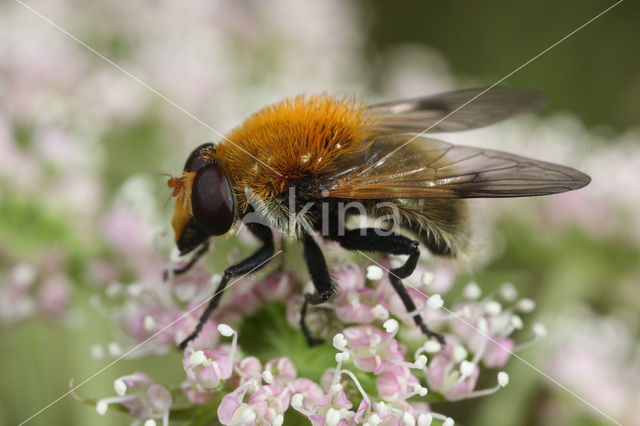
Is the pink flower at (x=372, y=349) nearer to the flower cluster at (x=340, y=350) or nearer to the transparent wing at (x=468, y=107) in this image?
the flower cluster at (x=340, y=350)

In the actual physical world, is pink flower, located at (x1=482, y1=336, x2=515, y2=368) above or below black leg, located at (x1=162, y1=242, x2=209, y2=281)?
below

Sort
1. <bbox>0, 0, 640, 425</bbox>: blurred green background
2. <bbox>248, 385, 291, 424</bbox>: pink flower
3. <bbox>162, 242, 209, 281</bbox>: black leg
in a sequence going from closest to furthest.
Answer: <bbox>248, 385, 291, 424</bbox>: pink flower → <bbox>162, 242, 209, 281</bbox>: black leg → <bbox>0, 0, 640, 425</bbox>: blurred green background

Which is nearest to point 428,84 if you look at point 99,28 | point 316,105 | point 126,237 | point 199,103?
point 199,103

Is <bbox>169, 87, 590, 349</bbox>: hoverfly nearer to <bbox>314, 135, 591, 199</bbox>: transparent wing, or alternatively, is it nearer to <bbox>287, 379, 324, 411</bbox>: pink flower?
<bbox>314, 135, 591, 199</bbox>: transparent wing

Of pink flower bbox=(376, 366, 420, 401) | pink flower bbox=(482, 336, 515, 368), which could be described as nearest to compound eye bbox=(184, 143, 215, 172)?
pink flower bbox=(376, 366, 420, 401)

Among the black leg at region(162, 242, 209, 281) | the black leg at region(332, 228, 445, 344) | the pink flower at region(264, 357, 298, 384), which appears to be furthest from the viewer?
the black leg at region(162, 242, 209, 281)

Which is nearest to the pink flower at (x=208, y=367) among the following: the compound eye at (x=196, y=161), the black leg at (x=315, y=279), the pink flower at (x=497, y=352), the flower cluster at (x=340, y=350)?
the flower cluster at (x=340, y=350)

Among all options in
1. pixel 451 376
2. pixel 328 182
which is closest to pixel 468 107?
pixel 328 182

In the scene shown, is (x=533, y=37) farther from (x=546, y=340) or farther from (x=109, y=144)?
(x=109, y=144)

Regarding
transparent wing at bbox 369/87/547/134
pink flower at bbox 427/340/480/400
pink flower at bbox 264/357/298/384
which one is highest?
transparent wing at bbox 369/87/547/134
